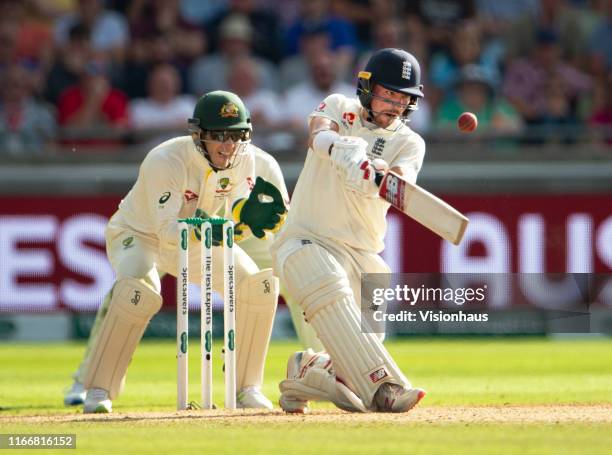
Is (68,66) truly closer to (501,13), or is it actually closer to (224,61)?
(224,61)

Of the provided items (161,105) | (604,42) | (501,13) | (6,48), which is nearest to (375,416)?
(161,105)

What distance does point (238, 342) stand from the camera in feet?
27.3

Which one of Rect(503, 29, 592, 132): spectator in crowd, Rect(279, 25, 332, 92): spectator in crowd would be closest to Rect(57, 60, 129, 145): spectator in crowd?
Rect(279, 25, 332, 92): spectator in crowd

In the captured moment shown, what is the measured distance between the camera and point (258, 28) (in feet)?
50.1

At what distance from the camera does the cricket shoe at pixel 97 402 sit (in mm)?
8008

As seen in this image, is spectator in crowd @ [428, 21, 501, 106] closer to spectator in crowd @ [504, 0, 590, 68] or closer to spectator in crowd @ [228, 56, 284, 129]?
spectator in crowd @ [504, 0, 590, 68]

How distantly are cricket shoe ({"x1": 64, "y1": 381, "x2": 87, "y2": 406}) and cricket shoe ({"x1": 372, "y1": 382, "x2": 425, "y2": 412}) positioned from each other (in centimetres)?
205

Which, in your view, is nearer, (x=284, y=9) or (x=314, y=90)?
(x=314, y=90)

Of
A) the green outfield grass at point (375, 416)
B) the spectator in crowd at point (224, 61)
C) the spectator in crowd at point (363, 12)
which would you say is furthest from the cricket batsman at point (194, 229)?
the spectator in crowd at point (363, 12)

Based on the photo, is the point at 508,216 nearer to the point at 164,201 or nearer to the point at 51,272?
the point at 51,272

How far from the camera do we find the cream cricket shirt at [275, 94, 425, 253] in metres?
7.79

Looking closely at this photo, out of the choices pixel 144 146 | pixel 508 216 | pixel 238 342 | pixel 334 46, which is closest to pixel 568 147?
pixel 508 216

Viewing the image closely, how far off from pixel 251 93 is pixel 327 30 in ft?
4.30

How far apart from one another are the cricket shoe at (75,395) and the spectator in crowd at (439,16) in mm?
Answer: 7739
